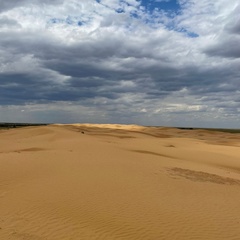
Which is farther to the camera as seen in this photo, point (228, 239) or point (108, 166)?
point (108, 166)

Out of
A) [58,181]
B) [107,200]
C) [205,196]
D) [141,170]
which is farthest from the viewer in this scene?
[141,170]

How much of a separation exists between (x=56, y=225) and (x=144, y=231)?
1.86 meters

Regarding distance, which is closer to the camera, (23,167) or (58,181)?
(58,181)

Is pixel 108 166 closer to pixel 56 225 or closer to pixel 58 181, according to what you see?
pixel 58 181

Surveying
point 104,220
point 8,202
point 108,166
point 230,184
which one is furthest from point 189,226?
point 108,166

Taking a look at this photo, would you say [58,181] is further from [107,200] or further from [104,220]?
[104,220]

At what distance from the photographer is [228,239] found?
660cm

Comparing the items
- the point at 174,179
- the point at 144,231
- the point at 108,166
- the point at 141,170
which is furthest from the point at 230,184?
the point at 144,231

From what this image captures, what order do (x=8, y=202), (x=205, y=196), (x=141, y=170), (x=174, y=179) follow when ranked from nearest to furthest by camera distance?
(x=8, y=202) < (x=205, y=196) < (x=174, y=179) < (x=141, y=170)

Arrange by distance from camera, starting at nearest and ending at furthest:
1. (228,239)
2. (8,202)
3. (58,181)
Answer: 1. (228,239)
2. (8,202)
3. (58,181)

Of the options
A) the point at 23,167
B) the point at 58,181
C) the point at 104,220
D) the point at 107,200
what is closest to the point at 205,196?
the point at 107,200

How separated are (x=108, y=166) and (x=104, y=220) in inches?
247

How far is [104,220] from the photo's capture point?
24.0 ft

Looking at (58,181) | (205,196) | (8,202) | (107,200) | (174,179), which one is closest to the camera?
(8,202)
